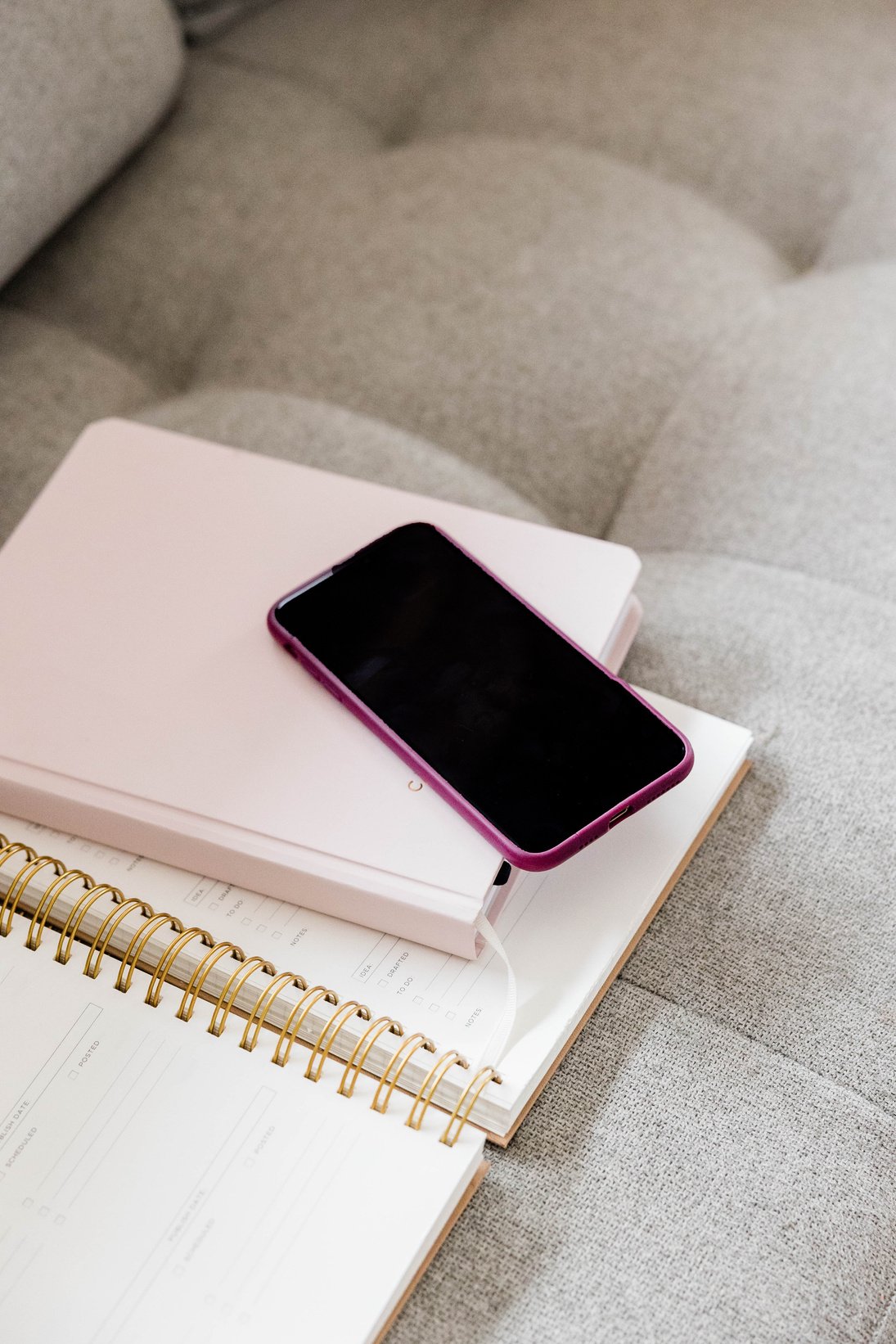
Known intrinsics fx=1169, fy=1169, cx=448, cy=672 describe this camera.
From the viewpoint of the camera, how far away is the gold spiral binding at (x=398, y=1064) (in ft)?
1.62

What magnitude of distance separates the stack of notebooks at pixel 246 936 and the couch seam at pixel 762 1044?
0.02 metres

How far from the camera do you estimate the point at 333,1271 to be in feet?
1.48

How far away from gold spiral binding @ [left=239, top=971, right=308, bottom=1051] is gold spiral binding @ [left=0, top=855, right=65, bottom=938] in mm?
123

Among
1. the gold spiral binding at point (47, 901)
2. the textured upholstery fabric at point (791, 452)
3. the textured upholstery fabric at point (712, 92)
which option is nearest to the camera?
the gold spiral binding at point (47, 901)

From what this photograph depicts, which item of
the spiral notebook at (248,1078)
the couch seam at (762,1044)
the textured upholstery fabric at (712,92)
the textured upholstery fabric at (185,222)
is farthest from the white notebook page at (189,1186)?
the textured upholstery fabric at (712,92)

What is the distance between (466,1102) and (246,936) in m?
0.13

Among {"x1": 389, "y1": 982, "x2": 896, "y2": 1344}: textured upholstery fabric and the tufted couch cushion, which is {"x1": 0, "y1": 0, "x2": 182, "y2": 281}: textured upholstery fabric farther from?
{"x1": 389, "y1": 982, "x2": 896, "y2": 1344}: textured upholstery fabric

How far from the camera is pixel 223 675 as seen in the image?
61cm

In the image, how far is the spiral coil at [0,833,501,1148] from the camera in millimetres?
496

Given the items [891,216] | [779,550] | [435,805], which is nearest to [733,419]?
[779,550]

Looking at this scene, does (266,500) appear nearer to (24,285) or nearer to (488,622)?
(488,622)

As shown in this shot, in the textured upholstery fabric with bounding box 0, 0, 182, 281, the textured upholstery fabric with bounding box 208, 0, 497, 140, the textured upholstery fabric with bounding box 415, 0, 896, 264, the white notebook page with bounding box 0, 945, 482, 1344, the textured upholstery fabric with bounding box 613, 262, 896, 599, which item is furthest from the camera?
the textured upholstery fabric with bounding box 208, 0, 497, 140

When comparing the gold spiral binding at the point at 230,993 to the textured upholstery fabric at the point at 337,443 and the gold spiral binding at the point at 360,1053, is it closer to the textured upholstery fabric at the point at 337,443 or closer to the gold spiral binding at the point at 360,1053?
the gold spiral binding at the point at 360,1053

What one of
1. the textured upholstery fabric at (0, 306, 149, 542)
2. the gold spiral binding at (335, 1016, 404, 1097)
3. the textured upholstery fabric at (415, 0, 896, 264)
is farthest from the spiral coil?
the textured upholstery fabric at (415, 0, 896, 264)
